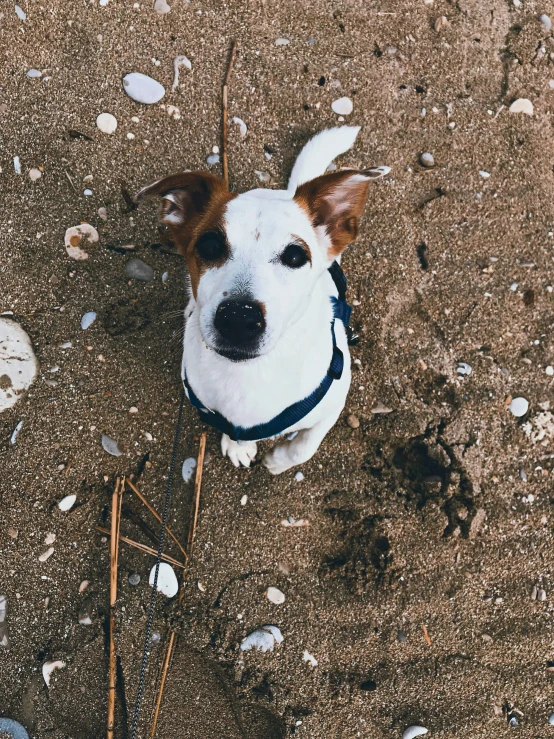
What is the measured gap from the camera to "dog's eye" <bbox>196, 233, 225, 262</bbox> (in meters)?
2.20

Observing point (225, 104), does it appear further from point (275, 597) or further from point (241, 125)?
point (275, 597)

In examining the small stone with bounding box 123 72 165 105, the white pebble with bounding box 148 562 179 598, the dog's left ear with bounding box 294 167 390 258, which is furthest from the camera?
the small stone with bounding box 123 72 165 105

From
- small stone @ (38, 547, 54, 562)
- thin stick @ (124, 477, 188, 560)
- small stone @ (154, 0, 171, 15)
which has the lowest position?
small stone @ (38, 547, 54, 562)

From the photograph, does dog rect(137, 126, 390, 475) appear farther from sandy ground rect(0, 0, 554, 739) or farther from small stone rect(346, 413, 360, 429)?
sandy ground rect(0, 0, 554, 739)

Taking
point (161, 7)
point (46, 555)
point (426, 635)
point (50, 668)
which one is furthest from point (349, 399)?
point (161, 7)

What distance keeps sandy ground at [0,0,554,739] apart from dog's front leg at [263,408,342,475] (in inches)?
8.0

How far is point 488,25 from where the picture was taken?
12.6 feet

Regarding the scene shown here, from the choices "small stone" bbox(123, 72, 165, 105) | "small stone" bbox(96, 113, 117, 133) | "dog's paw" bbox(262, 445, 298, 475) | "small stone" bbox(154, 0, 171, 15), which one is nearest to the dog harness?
"dog's paw" bbox(262, 445, 298, 475)

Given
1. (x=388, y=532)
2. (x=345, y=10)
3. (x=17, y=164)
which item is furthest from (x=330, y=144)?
(x=388, y=532)

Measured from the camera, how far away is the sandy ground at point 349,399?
3.15 metres

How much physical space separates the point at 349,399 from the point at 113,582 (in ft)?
6.04

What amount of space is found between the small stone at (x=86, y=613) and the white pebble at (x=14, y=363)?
132 cm

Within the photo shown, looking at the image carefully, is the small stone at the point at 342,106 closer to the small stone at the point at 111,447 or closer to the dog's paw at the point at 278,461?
the dog's paw at the point at 278,461

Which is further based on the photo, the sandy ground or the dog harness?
the sandy ground
